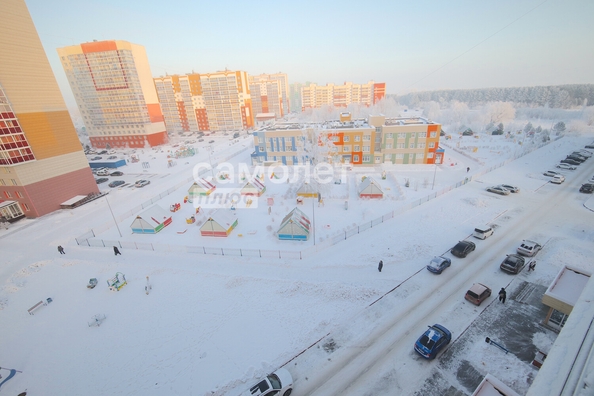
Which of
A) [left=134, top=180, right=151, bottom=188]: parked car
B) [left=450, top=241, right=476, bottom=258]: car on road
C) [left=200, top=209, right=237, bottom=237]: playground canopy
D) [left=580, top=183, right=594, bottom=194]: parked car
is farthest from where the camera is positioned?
[left=134, top=180, right=151, bottom=188]: parked car

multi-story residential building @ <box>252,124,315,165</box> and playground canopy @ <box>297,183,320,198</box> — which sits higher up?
multi-story residential building @ <box>252,124,315,165</box>

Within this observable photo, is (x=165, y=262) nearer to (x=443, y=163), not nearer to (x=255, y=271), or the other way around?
(x=255, y=271)

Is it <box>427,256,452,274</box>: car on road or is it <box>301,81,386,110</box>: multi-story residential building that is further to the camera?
<box>301,81,386,110</box>: multi-story residential building

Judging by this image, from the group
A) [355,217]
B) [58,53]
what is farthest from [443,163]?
[58,53]

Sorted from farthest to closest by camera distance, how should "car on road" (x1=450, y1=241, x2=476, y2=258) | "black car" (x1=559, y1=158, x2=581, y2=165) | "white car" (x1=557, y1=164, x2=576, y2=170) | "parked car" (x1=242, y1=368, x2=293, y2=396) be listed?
1. "black car" (x1=559, y1=158, x2=581, y2=165)
2. "white car" (x1=557, y1=164, x2=576, y2=170)
3. "car on road" (x1=450, y1=241, x2=476, y2=258)
4. "parked car" (x1=242, y1=368, x2=293, y2=396)

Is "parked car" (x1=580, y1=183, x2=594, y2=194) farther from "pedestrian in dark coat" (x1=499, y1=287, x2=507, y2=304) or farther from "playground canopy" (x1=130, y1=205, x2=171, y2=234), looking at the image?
"playground canopy" (x1=130, y1=205, x2=171, y2=234)

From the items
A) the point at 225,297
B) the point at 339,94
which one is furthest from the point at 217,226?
the point at 339,94

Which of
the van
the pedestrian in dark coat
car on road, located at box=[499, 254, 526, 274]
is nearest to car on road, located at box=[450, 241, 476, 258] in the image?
car on road, located at box=[499, 254, 526, 274]
